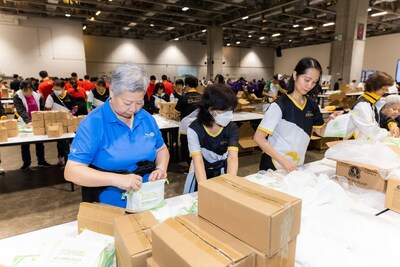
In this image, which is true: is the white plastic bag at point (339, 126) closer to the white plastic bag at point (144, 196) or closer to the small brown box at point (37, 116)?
the white plastic bag at point (144, 196)

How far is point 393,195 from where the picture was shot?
132 centimetres

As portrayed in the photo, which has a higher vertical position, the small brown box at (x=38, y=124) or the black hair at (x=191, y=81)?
the black hair at (x=191, y=81)

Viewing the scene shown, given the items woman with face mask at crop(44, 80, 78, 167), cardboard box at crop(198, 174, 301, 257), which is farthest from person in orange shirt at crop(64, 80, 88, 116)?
cardboard box at crop(198, 174, 301, 257)

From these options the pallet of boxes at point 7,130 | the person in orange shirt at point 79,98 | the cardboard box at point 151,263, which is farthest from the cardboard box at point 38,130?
the cardboard box at point 151,263

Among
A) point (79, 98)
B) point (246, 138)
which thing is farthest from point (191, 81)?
point (79, 98)

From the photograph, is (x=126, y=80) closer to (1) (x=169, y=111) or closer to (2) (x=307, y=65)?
(2) (x=307, y=65)

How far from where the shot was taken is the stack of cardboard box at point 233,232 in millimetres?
662

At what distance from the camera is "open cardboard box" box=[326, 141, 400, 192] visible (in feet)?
4.82

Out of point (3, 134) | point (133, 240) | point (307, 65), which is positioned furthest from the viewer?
point (3, 134)

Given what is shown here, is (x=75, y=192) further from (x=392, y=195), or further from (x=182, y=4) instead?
(x=182, y=4)

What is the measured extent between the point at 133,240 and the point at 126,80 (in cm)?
70

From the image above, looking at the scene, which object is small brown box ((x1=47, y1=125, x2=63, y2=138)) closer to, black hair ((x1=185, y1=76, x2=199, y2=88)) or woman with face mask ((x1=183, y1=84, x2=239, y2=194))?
black hair ((x1=185, y1=76, x2=199, y2=88))

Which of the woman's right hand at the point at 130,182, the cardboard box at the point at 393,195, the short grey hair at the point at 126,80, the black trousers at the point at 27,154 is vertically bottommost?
the black trousers at the point at 27,154

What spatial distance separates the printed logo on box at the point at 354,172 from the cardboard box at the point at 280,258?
1046 mm
